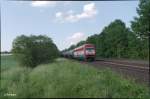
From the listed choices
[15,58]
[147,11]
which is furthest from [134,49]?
[15,58]

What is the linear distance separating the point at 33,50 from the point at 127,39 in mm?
30297

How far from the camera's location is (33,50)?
2969 centimetres

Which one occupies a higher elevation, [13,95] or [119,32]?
[119,32]

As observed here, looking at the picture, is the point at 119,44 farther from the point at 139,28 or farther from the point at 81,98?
the point at 81,98

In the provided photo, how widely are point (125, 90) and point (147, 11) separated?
39.7m

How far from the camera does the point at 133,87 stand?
38.7 ft

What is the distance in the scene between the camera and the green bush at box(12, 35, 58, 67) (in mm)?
26742

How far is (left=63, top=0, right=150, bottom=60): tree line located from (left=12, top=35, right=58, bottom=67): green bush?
653 inches

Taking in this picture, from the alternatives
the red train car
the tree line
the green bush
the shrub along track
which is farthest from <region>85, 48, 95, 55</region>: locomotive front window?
the shrub along track

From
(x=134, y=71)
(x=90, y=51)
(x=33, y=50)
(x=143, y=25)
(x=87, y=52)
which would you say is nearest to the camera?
(x=134, y=71)

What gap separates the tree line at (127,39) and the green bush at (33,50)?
16596mm

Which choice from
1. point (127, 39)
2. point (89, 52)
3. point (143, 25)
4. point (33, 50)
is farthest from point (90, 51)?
point (33, 50)

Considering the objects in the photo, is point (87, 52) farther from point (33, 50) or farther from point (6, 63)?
point (6, 63)

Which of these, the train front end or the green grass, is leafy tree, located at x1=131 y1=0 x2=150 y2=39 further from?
the green grass
